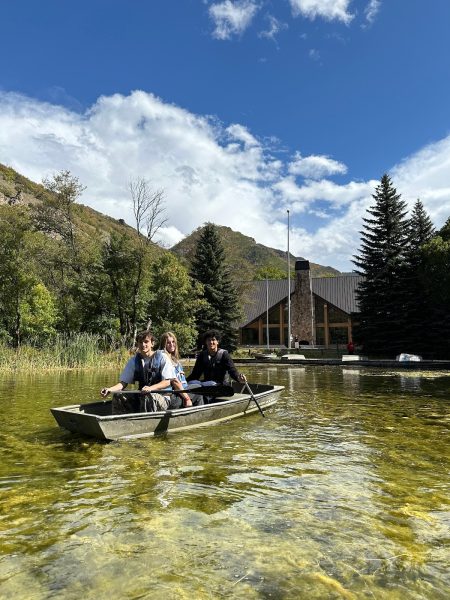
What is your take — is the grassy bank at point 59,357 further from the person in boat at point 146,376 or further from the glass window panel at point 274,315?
the glass window panel at point 274,315

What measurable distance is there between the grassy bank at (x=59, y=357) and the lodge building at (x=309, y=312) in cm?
2463

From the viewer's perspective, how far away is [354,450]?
22.5 feet

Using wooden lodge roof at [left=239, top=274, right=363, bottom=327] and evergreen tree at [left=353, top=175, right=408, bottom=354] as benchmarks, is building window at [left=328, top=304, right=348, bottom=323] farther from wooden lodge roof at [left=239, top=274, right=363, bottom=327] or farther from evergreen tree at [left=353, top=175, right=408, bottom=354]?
evergreen tree at [left=353, top=175, right=408, bottom=354]

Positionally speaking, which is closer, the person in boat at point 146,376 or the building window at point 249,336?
the person in boat at point 146,376

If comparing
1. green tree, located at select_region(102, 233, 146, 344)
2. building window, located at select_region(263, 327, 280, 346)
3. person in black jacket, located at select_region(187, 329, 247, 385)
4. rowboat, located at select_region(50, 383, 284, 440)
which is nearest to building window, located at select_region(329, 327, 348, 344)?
building window, located at select_region(263, 327, 280, 346)

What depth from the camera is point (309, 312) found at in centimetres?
4938

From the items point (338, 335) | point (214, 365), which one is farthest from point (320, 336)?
point (214, 365)

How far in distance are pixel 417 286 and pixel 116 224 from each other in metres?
97.5

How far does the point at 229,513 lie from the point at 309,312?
4581 centimetres

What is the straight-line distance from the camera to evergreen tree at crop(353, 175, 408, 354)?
33938mm

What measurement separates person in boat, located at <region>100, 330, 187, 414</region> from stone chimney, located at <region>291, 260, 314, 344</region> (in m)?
42.0

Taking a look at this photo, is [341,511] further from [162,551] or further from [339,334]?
[339,334]

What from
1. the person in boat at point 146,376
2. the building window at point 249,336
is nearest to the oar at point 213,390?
the person in boat at point 146,376

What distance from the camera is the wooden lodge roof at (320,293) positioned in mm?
49669
